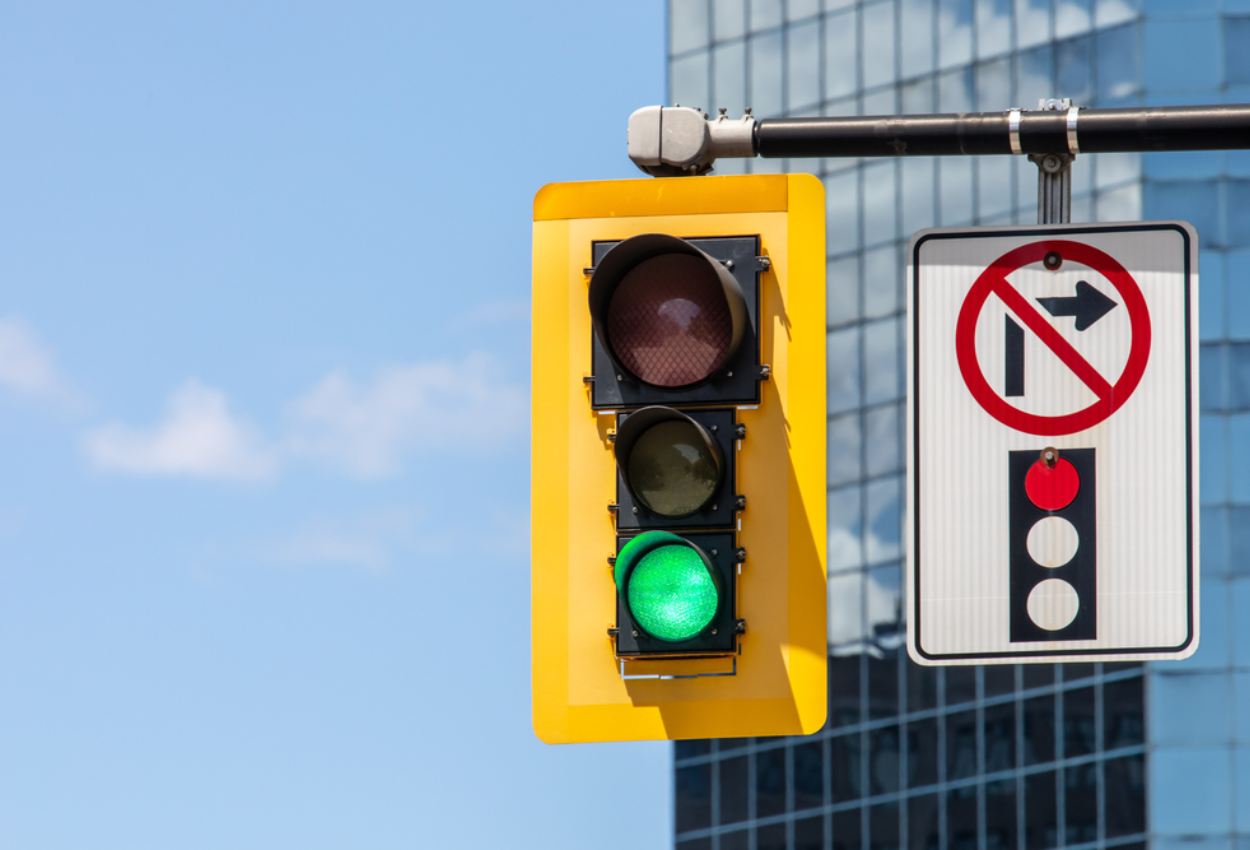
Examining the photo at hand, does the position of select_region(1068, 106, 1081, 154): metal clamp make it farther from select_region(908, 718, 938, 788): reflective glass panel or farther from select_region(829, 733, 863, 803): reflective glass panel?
select_region(829, 733, 863, 803): reflective glass panel

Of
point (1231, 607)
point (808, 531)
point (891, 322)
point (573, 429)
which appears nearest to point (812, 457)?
point (808, 531)

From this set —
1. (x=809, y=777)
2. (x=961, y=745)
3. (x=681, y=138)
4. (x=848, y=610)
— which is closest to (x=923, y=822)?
(x=961, y=745)

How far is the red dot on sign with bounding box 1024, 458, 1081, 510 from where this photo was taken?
16.6ft

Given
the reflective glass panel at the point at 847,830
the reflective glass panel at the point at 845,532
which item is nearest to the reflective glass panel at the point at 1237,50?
the reflective glass panel at the point at 845,532

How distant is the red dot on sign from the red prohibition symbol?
0.27 feet

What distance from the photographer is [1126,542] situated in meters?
5.02

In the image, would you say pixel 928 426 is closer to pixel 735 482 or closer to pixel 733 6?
pixel 735 482

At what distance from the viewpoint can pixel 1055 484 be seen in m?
5.07

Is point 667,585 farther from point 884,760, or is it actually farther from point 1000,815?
point 884,760

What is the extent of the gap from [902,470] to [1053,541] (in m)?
54.8

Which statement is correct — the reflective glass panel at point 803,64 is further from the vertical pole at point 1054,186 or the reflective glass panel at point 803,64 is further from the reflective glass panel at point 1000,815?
the vertical pole at point 1054,186

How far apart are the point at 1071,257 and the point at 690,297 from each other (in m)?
0.94

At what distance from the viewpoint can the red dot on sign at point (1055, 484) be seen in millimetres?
5066

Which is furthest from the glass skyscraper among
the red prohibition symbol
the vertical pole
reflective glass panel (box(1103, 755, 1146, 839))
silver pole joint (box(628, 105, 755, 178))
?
the red prohibition symbol
